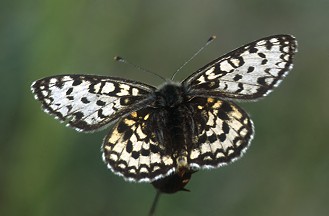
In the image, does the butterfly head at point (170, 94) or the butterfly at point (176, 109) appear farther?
the butterfly head at point (170, 94)

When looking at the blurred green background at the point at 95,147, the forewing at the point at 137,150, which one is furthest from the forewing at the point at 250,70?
the blurred green background at the point at 95,147

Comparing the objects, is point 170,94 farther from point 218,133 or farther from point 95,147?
Result: point 95,147

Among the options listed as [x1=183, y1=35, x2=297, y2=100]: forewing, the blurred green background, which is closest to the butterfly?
[x1=183, y1=35, x2=297, y2=100]: forewing

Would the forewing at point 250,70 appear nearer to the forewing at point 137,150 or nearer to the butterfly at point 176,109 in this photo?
the butterfly at point 176,109

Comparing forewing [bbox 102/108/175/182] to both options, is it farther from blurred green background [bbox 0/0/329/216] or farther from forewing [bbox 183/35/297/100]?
blurred green background [bbox 0/0/329/216]
